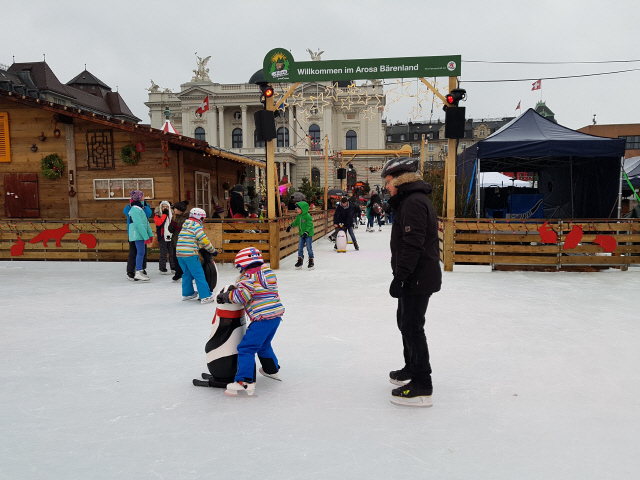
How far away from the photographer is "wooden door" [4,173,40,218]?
37.0 ft

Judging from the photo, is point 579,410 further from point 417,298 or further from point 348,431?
point 348,431

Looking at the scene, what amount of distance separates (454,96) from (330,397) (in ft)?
23.1

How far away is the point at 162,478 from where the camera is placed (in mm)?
2412

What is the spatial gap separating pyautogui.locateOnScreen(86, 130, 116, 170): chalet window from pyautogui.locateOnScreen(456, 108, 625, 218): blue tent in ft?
28.0

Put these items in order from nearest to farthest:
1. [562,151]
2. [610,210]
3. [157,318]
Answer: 1. [157,318]
2. [562,151]
3. [610,210]

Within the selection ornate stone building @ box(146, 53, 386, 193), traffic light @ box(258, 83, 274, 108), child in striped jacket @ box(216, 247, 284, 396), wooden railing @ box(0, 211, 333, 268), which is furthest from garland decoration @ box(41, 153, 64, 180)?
ornate stone building @ box(146, 53, 386, 193)

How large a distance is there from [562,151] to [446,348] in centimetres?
703

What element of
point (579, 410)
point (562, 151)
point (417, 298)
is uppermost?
point (562, 151)

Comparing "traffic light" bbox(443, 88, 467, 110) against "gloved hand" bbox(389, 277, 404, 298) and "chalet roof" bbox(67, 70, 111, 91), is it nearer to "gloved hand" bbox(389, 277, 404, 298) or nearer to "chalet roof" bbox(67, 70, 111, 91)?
"gloved hand" bbox(389, 277, 404, 298)

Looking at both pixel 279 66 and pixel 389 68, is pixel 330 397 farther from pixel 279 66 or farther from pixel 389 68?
pixel 279 66

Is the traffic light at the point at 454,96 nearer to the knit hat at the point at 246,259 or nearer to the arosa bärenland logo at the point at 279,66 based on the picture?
the arosa bärenland logo at the point at 279,66

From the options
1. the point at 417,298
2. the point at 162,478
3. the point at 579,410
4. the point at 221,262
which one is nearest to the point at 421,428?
the point at 417,298

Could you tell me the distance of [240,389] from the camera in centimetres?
346

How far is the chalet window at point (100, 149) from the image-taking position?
36.3 feet
